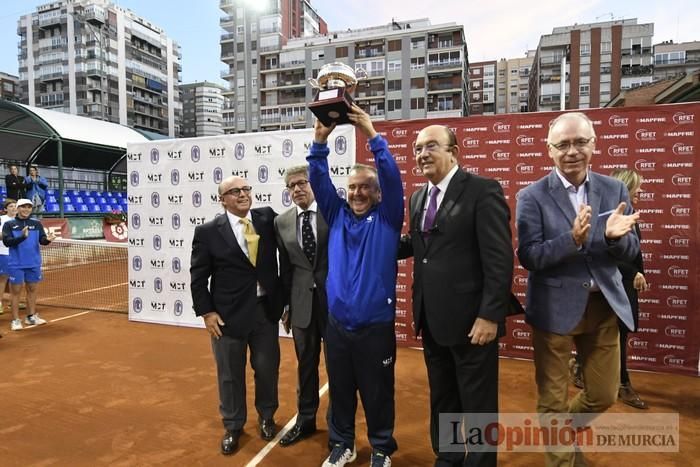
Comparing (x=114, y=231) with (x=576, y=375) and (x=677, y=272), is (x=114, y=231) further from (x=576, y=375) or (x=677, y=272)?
(x=677, y=272)

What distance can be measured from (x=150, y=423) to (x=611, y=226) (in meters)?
3.54

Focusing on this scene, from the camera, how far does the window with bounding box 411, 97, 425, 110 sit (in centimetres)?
5309

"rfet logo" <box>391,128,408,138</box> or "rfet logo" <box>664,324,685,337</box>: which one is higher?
"rfet logo" <box>391,128,408,138</box>

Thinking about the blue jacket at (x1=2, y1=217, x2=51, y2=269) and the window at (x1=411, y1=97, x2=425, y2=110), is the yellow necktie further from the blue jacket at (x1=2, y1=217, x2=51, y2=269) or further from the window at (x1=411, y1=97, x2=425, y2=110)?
the window at (x1=411, y1=97, x2=425, y2=110)

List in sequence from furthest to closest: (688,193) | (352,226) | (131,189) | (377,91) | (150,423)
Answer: (377,91), (131,189), (688,193), (150,423), (352,226)

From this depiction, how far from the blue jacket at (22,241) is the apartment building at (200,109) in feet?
299

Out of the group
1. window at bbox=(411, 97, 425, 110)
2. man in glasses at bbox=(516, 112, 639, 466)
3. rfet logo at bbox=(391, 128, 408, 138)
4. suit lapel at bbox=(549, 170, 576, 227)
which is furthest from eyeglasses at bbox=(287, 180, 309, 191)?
window at bbox=(411, 97, 425, 110)

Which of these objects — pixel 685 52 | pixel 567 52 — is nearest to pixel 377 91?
pixel 567 52

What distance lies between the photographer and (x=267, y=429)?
3.26 meters

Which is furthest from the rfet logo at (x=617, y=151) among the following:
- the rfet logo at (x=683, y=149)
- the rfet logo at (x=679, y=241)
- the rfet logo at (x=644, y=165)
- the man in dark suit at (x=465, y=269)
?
the man in dark suit at (x=465, y=269)

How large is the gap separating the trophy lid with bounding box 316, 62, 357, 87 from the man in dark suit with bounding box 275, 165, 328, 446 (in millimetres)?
899

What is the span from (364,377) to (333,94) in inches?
63.4

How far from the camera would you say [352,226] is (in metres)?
2.59

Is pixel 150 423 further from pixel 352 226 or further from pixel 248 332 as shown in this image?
pixel 352 226
